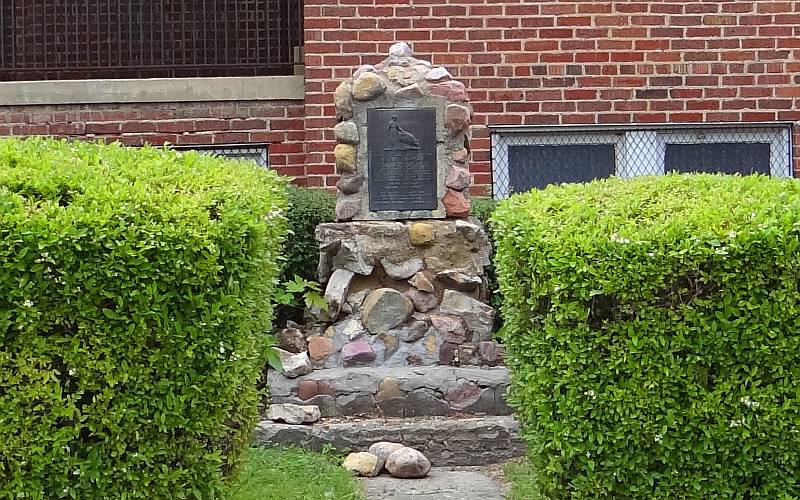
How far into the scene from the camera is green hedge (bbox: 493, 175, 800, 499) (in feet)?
10.8

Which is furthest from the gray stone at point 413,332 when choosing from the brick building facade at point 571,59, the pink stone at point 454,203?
the brick building facade at point 571,59

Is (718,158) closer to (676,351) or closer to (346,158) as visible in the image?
(346,158)

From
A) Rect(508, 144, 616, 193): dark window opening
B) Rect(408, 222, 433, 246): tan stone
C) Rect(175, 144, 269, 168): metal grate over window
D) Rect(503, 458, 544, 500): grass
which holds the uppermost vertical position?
Rect(175, 144, 269, 168): metal grate over window

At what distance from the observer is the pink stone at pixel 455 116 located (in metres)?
6.71

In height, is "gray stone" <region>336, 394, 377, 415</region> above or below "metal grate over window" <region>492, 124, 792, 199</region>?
below

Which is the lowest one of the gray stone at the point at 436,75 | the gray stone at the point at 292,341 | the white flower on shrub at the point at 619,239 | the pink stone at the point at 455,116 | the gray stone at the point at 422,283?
the gray stone at the point at 292,341

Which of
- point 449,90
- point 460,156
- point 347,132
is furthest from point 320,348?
point 449,90

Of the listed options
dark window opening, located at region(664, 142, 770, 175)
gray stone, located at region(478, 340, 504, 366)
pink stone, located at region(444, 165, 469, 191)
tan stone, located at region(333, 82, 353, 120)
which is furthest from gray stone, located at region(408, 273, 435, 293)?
dark window opening, located at region(664, 142, 770, 175)

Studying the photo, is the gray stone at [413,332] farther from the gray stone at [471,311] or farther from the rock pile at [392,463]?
the rock pile at [392,463]

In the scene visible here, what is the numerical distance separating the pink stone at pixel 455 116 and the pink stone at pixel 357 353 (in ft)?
5.18

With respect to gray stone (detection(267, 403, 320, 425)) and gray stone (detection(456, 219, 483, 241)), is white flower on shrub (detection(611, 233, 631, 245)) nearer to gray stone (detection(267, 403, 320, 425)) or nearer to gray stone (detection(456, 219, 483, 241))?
gray stone (detection(267, 403, 320, 425))

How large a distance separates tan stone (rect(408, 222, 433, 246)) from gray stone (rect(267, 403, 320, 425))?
1.43 m

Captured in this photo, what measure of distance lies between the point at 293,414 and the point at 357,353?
718 millimetres

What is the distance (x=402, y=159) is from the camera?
6.74m
